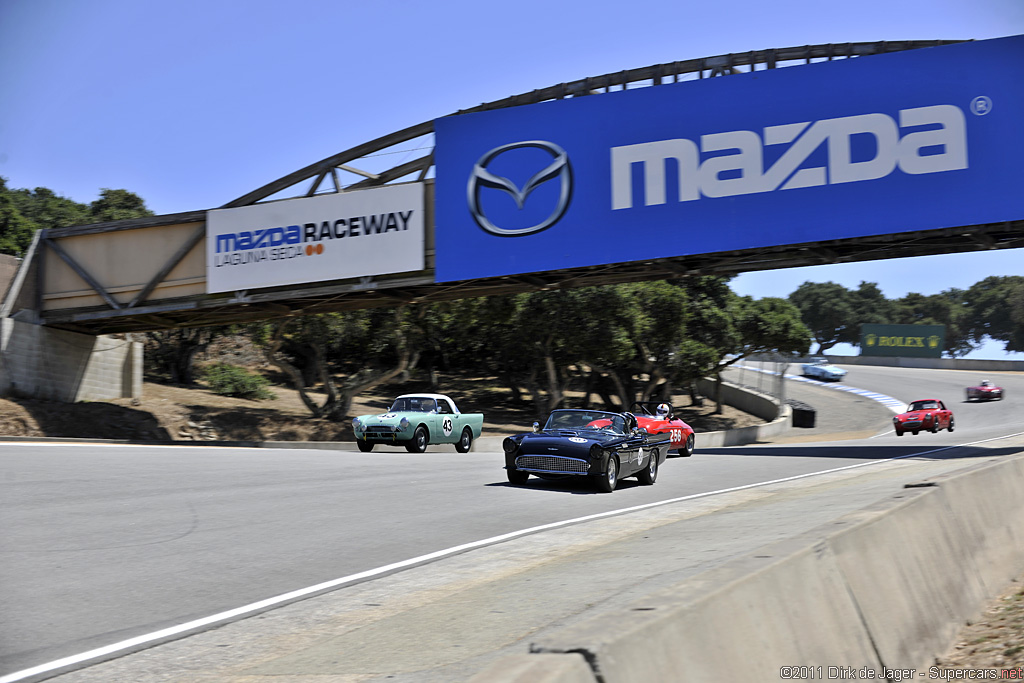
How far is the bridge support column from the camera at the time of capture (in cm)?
3094

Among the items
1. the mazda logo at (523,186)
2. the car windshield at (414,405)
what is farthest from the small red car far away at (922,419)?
the car windshield at (414,405)

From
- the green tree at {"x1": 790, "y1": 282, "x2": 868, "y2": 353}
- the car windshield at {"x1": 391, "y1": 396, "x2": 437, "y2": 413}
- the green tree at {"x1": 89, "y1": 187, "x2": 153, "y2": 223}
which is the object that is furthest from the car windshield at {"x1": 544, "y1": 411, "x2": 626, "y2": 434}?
the green tree at {"x1": 790, "y1": 282, "x2": 868, "y2": 353}

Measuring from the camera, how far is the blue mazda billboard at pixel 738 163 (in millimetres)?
25016

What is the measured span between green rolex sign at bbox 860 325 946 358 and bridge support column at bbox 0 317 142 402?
3398 inches

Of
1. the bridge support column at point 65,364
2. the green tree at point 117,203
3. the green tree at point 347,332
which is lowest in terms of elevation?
the bridge support column at point 65,364

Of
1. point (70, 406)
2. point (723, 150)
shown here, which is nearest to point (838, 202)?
point (723, 150)

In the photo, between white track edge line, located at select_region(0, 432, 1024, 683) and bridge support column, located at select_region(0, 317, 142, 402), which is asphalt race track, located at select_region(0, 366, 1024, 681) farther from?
bridge support column, located at select_region(0, 317, 142, 402)

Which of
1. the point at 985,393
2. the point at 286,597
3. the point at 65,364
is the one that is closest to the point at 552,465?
the point at 286,597

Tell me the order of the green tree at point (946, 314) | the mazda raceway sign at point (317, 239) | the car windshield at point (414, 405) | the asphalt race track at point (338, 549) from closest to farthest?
the asphalt race track at point (338, 549)
the car windshield at point (414, 405)
the mazda raceway sign at point (317, 239)
the green tree at point (946, 314)

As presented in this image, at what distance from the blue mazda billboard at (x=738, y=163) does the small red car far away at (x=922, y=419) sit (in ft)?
52.9

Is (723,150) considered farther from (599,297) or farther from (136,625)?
(136,625)

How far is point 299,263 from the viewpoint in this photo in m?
31.1

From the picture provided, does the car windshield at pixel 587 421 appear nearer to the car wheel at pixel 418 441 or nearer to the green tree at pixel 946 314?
the car wheel at pixel 418 441

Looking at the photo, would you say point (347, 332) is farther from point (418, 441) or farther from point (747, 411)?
point (747, 411)
